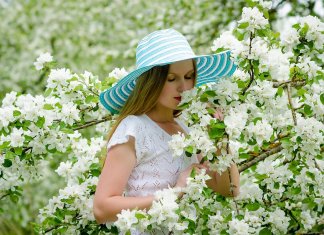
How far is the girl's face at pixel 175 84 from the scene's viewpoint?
2.72 m

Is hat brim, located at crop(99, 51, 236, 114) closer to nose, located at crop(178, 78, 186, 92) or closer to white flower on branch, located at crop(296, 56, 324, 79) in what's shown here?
nose, located at crop(178, 78, 186, 92)

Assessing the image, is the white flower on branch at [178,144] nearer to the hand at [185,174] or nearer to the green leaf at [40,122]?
the hand at [185,174]

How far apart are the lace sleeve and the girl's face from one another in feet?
0.50

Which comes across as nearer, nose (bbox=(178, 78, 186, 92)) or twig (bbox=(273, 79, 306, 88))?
nose (bbox=(178, 78, 186, 92))

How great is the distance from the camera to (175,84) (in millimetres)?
2730

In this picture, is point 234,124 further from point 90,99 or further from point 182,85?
point 90,99

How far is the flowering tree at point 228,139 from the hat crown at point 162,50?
20 centimetres

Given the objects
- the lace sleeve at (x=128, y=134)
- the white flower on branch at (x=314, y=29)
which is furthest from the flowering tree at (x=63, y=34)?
the lace sleeve at (x=128, y=134)

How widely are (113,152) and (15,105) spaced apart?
2.94 feet

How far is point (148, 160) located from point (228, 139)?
423 millimetres

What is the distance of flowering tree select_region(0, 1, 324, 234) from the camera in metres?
2.49

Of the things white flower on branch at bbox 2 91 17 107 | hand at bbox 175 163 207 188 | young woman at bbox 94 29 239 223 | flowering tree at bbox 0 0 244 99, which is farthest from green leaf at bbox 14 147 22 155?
flowering tree at bbox 0 0 244 99

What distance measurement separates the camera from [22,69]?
8.41 metres

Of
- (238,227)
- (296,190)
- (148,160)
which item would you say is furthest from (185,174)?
(296,190)
